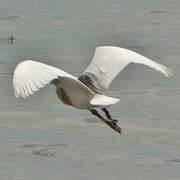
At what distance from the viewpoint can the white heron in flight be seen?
636cm

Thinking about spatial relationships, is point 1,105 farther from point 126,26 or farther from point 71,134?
point 126,26

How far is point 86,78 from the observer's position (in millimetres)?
7148

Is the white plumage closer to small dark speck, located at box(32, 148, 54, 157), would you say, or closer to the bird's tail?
the bird's tail

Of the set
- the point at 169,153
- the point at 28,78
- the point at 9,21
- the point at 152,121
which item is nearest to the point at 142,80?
the point at 152,121

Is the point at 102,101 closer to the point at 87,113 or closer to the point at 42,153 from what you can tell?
the point at 42,153

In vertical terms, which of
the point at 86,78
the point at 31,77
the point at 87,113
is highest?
the point at 31,77

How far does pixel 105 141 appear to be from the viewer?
884 cm

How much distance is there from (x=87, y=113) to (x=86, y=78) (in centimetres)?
246

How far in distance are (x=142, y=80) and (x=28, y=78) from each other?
155 inches

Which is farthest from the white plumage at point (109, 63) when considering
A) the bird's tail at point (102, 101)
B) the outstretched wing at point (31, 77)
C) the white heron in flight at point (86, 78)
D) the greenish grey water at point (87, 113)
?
the outstretched wing at point (31, 77)

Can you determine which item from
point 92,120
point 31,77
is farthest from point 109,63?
point 92,120

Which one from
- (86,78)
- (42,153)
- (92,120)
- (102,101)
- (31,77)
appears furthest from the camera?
(92,120)

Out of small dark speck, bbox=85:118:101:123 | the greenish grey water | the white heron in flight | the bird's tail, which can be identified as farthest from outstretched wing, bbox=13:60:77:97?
small dark speck, bbox=85:118:101:123

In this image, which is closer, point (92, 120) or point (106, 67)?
point (106, 67)
